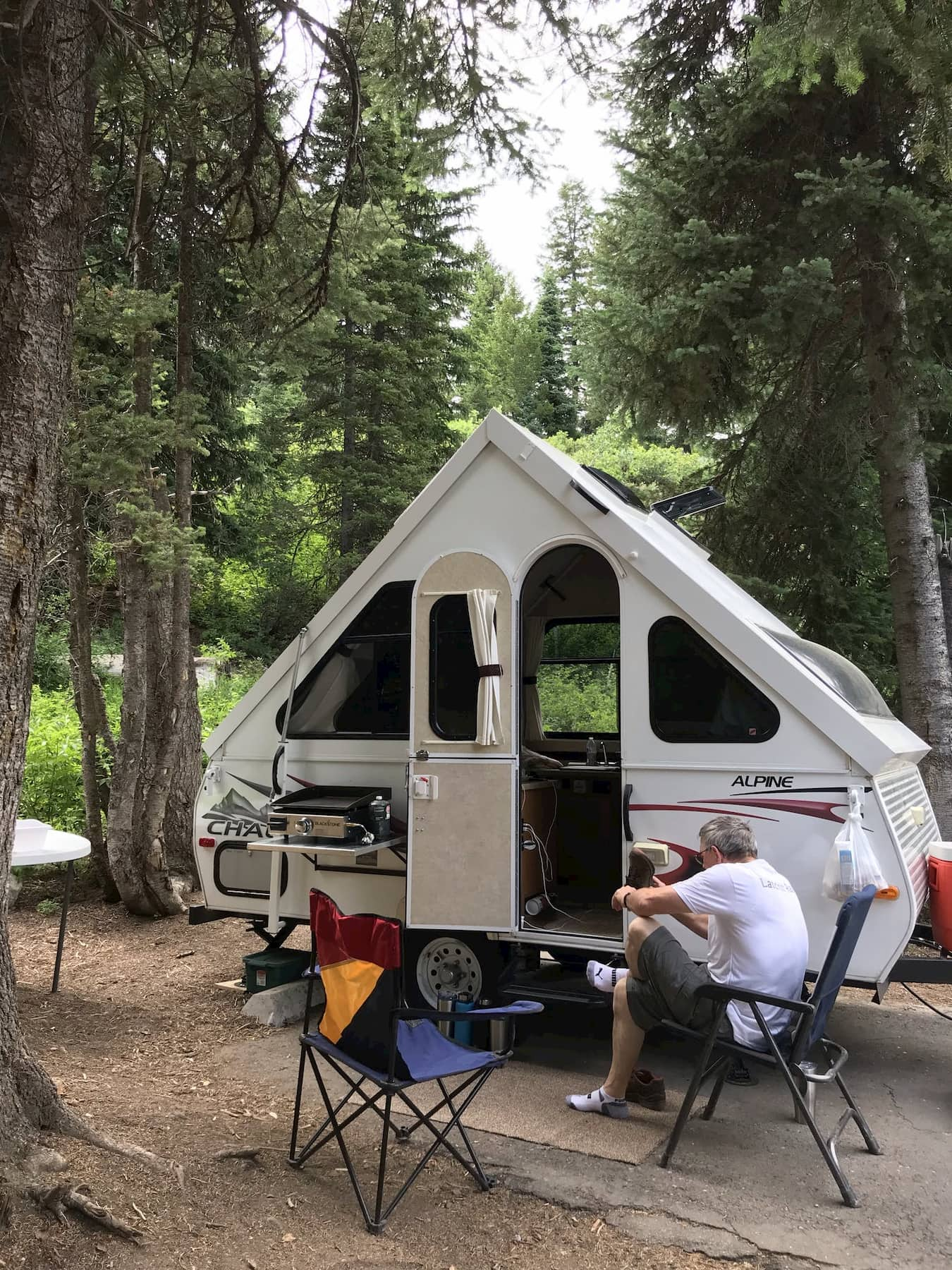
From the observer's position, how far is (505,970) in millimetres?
5398

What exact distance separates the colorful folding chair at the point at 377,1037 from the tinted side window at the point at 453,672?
1642 mm

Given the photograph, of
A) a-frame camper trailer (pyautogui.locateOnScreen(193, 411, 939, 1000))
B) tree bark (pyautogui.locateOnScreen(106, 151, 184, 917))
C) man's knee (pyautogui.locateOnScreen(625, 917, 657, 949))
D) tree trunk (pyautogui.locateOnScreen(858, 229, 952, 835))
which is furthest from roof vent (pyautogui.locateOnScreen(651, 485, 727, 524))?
tree bark (pyautogui.locateOnScreen(106, 151, 184, 917))

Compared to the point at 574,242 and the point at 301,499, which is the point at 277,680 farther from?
the point at 574,242

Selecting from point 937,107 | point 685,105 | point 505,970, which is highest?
point 685,105

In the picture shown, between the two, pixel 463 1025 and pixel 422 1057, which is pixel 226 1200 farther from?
pixel 463 1025

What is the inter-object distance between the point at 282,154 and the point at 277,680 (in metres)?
3.02

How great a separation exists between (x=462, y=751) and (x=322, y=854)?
959mm

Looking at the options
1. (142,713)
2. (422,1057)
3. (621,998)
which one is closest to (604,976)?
(621,998)

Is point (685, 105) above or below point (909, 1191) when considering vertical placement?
above

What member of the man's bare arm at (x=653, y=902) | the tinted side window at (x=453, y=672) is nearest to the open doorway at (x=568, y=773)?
the tinted side window at (x=453, y=672)

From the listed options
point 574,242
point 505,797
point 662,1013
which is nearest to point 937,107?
point 505,797

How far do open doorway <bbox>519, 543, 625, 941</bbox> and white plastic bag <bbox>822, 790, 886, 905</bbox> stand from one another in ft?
3.82

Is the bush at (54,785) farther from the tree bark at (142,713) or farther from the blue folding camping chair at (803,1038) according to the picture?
the blue folding camping chair at (803,1038)

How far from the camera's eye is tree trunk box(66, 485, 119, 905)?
8977 mm
